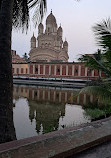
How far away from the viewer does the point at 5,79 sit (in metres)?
2.50

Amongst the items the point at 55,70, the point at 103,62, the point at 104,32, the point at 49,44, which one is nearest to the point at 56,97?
the point at 103,62

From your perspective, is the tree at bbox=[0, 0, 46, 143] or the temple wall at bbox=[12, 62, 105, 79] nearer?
the tree at bbox=[0, 0, 46, 143]

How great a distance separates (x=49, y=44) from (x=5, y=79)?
159 ft

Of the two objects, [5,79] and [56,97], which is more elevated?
[5,79]

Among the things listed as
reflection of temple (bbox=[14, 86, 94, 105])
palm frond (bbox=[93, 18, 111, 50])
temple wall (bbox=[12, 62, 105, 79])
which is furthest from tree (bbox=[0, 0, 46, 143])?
temple wall (bbox=[12, 62, 105, 79])

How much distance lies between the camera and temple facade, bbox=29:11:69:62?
42469 millimetres

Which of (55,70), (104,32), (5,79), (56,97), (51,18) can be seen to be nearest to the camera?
(5,79)

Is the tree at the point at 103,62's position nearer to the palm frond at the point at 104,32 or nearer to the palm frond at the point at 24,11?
the palm frond at the point at 104,32

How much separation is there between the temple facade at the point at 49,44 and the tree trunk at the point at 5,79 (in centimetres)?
3821

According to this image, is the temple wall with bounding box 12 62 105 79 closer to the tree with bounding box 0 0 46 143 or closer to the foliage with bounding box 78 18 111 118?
the foliage with bounding box 78 18 111 118

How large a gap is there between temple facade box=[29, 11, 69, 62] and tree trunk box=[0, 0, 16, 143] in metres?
38.2

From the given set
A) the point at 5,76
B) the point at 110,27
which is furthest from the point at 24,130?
the point at 110,27

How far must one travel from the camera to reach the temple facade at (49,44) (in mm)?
42469

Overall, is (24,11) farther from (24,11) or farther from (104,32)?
(104,32)
